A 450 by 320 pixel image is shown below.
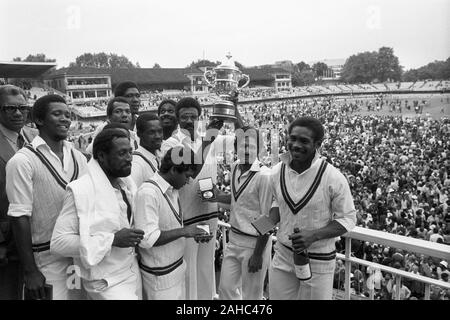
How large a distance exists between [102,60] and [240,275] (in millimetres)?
72365

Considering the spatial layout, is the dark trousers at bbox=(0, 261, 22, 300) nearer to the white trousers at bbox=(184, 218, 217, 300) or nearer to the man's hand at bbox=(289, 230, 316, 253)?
the white trousers at bbox=(184, 218, 217, 300)

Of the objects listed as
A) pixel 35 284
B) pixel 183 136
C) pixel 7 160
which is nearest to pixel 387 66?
pixel 183 136

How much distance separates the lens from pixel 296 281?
2.61 meters

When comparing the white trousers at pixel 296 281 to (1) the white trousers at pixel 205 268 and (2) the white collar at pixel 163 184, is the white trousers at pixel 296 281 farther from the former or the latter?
(2) the white collar at pixel 163 184

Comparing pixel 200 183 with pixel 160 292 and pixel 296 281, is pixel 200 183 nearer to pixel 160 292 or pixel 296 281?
pixel 160 292

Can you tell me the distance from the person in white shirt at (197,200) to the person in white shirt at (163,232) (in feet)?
0.94

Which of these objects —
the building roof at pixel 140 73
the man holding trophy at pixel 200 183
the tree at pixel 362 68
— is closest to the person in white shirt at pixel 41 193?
the man holding trophy at pixel 200 183

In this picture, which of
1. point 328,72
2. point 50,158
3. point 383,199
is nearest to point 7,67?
point 383,199

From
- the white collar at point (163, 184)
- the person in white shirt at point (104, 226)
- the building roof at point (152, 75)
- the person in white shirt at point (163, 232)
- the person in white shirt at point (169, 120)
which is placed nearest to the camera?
the person in white shirt at point (104, 226)

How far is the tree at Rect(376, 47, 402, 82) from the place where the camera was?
225 feet

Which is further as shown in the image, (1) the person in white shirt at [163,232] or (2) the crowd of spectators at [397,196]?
(2) the crowd of spectators at [397,196]

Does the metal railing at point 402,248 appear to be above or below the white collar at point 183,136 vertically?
below

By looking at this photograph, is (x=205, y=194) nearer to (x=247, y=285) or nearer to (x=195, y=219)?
(x=195, y=219)

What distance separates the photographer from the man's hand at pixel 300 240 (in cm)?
232
